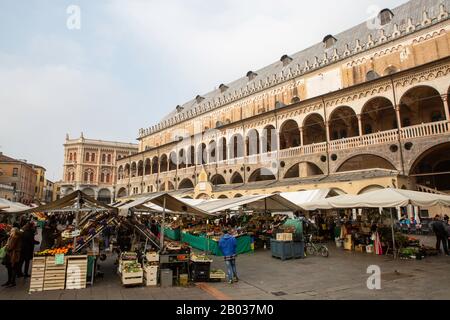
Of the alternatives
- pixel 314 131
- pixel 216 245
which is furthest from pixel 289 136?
pixel 216 245

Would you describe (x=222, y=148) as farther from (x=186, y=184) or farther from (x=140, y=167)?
(x=140, y=167)

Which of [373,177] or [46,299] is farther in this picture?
[373,177]

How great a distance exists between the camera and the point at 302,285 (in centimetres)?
871

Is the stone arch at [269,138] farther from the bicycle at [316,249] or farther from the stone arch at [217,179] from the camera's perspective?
the bicycle at [316,249]

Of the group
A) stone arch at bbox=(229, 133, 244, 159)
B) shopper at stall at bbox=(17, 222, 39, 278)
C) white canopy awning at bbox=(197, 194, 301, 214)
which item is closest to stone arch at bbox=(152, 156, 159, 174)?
stone arch at bbox=(229, 133, 244, 159)

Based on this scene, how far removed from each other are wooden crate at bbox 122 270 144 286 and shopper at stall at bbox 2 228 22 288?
3.20 meters

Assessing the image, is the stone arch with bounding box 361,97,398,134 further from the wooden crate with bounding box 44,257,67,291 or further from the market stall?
the wooden crate with bounding box 44,257,67,291

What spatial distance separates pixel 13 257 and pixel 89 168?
68.0m

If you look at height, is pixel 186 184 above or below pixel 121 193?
below

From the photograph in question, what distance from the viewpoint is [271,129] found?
109ft

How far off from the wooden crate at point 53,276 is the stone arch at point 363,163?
21654mm
